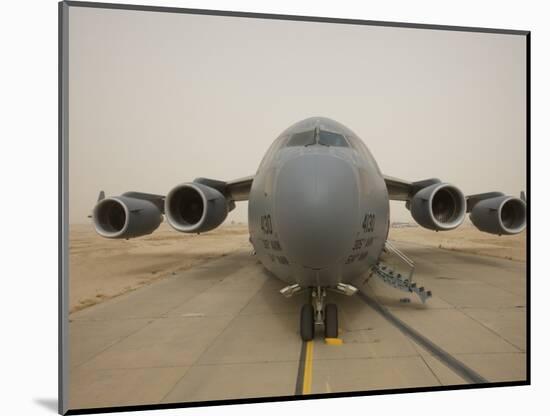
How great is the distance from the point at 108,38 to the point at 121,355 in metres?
3.64

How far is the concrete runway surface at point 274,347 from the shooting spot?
4297 mm

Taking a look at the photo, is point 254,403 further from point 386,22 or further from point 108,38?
point 386,22

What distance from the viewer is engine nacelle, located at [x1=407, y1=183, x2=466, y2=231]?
6.50 meters

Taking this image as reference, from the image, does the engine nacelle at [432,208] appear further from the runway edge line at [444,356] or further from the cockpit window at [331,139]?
the cockpit window at [331,139]

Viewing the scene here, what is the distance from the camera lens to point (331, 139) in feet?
15.2

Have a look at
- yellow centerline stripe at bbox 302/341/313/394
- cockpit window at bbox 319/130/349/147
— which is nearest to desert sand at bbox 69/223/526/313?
yellow centerline stripe at bbox 302/341/313/394

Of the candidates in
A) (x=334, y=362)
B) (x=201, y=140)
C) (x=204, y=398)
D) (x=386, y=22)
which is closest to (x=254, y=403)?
(x=204, y=398)

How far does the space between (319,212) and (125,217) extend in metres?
3.95

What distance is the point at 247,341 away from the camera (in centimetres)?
503

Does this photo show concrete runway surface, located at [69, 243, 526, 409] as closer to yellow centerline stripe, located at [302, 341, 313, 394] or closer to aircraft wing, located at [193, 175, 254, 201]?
yellow centerline stripe, located at [302, 341, 313, 394]

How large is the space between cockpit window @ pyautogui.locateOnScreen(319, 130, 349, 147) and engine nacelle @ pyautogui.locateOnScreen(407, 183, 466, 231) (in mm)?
2504

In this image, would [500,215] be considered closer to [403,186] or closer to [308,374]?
[403,186]

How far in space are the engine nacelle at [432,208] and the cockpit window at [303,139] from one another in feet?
9.19

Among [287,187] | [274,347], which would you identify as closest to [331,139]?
[287,187]
